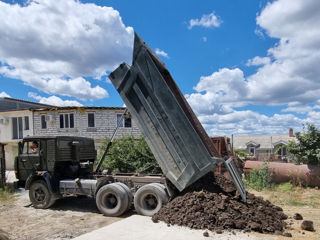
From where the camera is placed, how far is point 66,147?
882cm

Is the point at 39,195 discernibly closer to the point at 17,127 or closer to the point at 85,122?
the point at 85,122

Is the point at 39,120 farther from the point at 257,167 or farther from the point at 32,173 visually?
the point at 257,167

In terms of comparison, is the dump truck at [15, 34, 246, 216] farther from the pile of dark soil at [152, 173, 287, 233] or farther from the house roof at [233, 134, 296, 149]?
the house roof at [233, 134, 296, 149]

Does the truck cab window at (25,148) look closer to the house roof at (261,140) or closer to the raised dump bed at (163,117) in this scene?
the raised dump bed at (163,117)

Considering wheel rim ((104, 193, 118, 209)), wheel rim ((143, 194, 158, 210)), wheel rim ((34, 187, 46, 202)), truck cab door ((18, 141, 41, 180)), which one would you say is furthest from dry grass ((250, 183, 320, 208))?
truck cab door ((18, 141, 41, 180))

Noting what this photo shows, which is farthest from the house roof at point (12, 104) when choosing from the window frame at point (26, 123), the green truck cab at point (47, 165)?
the green truck cab at point (47, 165)

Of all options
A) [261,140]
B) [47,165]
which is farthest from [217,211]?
[261,140]

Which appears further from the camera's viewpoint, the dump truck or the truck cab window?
the truck cab window

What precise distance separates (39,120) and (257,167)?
19.6 m

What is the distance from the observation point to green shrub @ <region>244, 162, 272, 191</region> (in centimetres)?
1151

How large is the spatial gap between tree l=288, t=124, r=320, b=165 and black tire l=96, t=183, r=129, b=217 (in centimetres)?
859

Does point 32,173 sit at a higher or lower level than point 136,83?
lower

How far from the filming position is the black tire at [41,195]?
8367 millimetres

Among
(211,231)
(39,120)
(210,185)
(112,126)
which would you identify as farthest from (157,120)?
(39,120)
